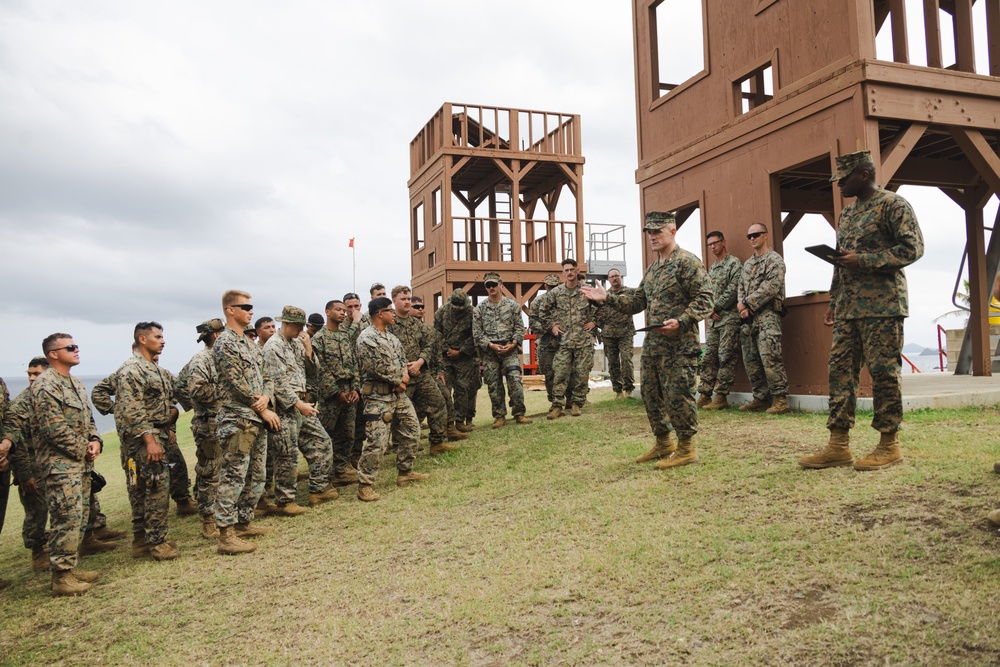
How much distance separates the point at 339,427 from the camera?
25.6ft

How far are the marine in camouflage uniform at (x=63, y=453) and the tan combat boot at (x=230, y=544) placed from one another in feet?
2.97

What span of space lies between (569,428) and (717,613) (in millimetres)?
5249

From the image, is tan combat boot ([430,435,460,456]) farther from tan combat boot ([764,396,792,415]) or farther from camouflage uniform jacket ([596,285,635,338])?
tan combat boot ([764,396,792,415])

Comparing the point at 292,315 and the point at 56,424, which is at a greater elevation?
the point at 292,315

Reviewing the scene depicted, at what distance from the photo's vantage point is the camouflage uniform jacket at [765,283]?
26.2 ft

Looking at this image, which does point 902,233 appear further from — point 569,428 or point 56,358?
point 56,358

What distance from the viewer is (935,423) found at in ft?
21.7

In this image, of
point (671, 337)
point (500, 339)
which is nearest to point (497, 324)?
point (500, 339)

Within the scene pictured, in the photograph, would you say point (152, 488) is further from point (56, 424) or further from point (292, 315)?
point (292, 315)

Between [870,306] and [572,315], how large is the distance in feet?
16.4

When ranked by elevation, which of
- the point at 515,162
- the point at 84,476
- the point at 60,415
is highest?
the point at 515,162

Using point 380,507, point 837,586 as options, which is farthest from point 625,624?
point 380,507

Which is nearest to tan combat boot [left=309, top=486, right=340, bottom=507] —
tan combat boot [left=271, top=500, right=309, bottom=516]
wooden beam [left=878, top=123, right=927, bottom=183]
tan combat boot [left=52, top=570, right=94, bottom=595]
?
tan combat boot [left=271, top=500, right=309, bottom=516]

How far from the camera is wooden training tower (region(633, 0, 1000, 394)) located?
7.68m
